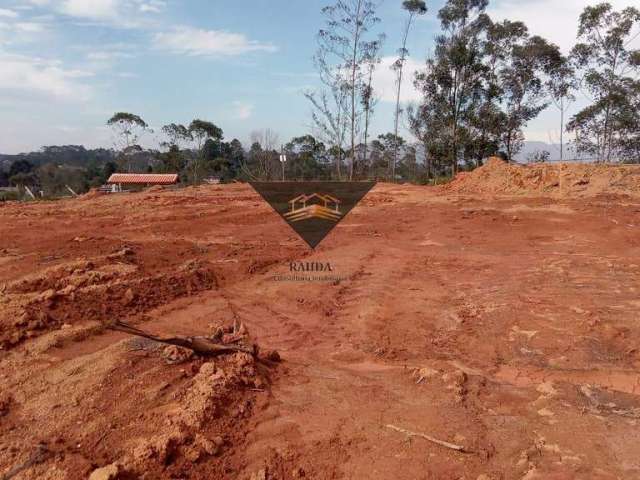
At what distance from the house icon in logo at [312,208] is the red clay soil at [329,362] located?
226 cm

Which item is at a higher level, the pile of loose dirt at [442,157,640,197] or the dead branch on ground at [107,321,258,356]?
the pile of loose dirt at [442,157,640,197]

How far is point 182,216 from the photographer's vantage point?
34.1 feet

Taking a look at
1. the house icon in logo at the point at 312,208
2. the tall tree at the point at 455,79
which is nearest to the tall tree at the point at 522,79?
the tall tree at the point at 455,79

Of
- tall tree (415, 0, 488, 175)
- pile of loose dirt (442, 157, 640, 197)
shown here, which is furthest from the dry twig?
tall tree (415, 0, 488, 175)

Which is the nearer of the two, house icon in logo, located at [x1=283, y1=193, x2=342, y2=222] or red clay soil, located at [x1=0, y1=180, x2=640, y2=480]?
red clay soil, located at [x1=0, y1=180, x2=640, y2=480]

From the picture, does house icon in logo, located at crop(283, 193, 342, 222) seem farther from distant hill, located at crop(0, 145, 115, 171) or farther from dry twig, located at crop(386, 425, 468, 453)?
distant hill, located at crop(0, 145, 115, 171)

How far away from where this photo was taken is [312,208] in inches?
400

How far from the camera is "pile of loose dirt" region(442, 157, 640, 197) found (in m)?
11.0

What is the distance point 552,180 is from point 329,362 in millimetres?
10254

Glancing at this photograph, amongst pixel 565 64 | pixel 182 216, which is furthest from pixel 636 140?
pixel 182 216

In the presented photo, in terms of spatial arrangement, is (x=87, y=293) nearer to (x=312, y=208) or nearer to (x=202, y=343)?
(x=202, y=343)
